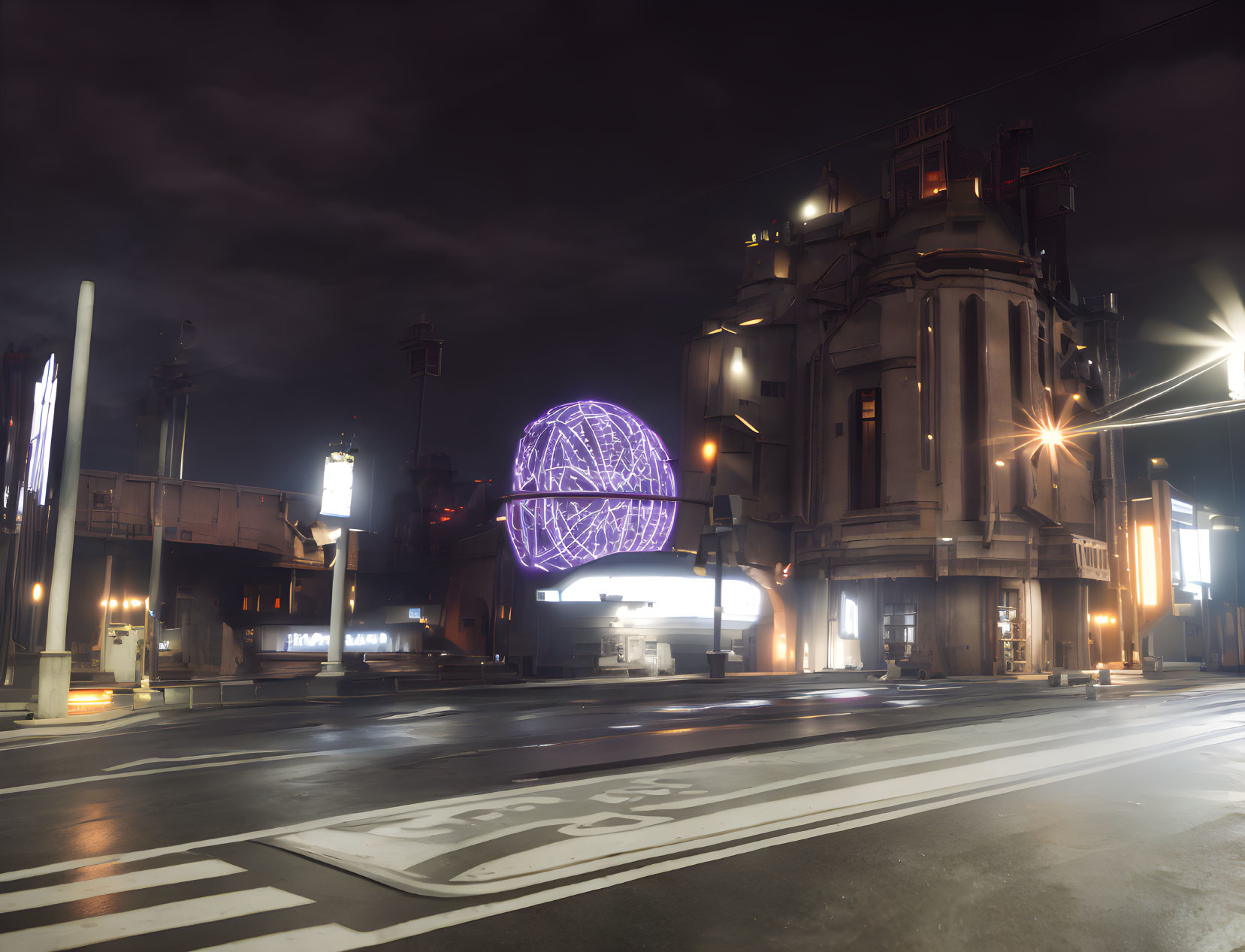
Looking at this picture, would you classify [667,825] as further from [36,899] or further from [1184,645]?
[1184,645]

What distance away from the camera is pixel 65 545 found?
60.4 ft

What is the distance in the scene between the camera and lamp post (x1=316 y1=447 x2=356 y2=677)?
91.9 feet

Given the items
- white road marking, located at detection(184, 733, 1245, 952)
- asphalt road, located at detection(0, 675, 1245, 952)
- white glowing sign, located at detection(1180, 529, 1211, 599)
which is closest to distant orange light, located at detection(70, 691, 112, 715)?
asphalt road, located at detection(0, 675, 1245, 952)

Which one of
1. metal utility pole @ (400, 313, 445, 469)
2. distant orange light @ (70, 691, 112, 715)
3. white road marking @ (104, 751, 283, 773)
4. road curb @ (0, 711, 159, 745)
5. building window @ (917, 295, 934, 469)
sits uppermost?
metal utility pole @ (400, 313, 445, 469)

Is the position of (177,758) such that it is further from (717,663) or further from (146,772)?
(717,663)

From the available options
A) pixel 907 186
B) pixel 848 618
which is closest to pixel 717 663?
pixel 848 618

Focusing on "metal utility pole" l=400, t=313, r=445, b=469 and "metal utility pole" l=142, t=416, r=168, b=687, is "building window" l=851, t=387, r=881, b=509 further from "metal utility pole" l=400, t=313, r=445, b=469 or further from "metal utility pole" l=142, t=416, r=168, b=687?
"metal utility pole" l=400, t=313, r=445, b=469

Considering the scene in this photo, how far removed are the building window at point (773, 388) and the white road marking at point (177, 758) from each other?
5236cm

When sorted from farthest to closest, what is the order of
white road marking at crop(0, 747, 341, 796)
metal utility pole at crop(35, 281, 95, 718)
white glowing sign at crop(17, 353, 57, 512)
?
white glowing sign at crop(17, 353, 57, 512), metal utility pole at crop(35, 281, 95, 718), white road marking at crop(0, 747, 341, 796)

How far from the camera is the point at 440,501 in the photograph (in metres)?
106

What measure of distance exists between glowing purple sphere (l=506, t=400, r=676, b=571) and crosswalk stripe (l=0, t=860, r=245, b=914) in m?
46.3

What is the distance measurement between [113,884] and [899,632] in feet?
171

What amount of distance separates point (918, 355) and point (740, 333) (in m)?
13.6

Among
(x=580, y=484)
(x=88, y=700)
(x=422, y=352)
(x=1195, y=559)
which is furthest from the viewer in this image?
(x=422, y=352)
